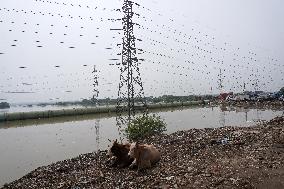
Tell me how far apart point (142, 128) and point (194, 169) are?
33.4 feet

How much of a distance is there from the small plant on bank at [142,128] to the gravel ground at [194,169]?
14.9 feet

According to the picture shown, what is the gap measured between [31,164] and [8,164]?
118cm

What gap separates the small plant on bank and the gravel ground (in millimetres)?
4542

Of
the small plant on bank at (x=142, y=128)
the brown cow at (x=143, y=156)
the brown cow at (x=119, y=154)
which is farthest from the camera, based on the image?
the small plant on bank at (x=142, y=128)

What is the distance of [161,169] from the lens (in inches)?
455

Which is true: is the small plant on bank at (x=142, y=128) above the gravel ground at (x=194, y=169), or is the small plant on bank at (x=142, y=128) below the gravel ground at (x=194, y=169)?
above

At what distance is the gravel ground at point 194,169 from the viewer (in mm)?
9680

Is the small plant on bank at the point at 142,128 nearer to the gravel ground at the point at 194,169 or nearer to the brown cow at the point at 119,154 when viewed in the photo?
the gravel ground at the point at 194,169

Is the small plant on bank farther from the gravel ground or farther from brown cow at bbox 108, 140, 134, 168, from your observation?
brown cow at bbox 108, 140, 134, 168

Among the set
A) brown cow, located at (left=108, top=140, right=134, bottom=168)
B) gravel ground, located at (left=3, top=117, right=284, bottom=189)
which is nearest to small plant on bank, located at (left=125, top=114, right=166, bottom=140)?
gravel ground, located at (left=3, top=117, right=284, bottom=189)

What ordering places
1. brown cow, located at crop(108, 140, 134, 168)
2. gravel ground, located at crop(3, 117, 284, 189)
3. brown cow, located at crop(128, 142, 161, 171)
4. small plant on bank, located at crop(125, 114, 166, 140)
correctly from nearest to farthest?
gravel ground, located at crop(3, 117, 284, 189) → brown cow, located at crop(128, 142, 161, 171) → brown cow, located at crop(108, 140, 134, 168) → small plant on bank, located at crop(125, 114, 166, 140)

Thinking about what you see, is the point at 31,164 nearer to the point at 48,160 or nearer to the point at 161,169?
the point at 48,160

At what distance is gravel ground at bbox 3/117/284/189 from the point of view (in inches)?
381

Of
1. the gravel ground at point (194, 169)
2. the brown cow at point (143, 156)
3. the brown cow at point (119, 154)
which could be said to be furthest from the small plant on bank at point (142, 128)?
the brown cow at point (143, 156)
